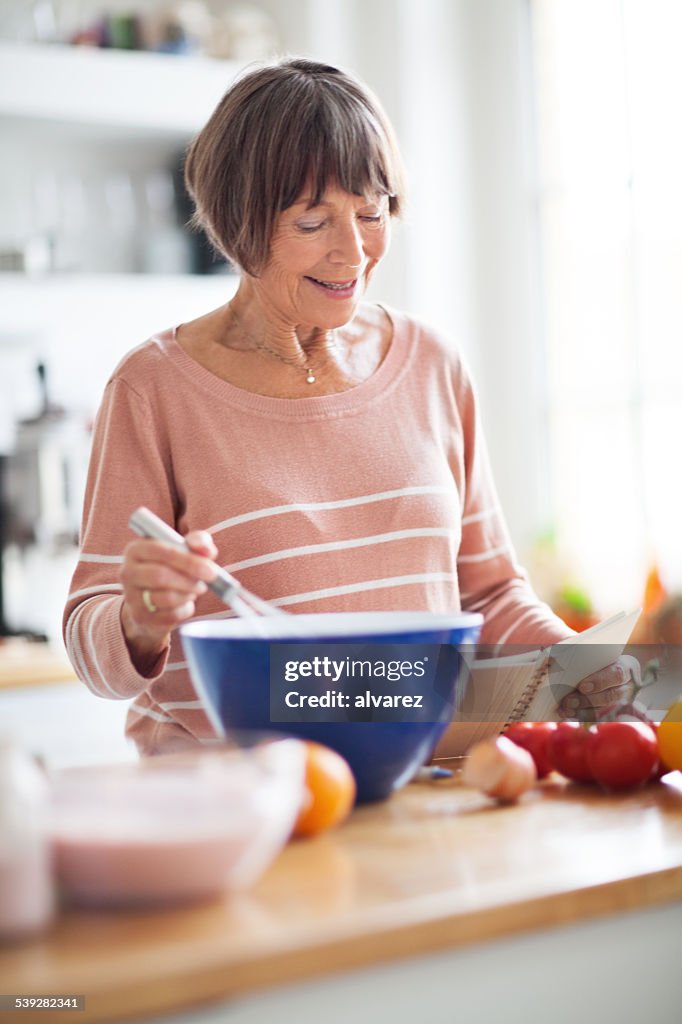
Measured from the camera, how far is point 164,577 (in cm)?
92

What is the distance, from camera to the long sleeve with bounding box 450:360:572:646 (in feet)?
4.14

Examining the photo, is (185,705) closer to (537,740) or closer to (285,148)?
(537,740)

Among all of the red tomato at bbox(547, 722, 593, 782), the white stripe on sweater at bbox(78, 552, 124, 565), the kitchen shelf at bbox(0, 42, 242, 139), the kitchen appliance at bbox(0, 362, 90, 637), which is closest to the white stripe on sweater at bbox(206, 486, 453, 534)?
the white stripe on sweater at bbox(78, 552, 124, 565)

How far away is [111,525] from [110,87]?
210 centimetres

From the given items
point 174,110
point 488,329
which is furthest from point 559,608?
point 174,110

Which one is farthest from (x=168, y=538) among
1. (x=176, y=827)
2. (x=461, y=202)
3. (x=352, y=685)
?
(x=461, y=202)

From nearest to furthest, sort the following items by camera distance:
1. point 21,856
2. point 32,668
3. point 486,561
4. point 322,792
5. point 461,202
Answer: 1. point 21,856
2. point 322,792
3. point 486,561
4. point 32,668
5. point 461,202

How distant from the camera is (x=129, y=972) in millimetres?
612

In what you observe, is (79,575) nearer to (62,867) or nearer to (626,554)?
(62,867)

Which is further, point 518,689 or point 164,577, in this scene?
point 518,689

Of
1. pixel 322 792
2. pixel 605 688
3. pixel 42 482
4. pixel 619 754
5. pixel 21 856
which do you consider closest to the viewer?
pixel 21 856

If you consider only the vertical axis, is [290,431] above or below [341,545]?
above

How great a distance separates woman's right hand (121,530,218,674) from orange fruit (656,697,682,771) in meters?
0.39

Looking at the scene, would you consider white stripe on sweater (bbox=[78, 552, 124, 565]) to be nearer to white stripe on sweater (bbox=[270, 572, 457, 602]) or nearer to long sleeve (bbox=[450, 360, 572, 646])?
white stripe on sweater (bbox=[270, 572, 457, 602])
